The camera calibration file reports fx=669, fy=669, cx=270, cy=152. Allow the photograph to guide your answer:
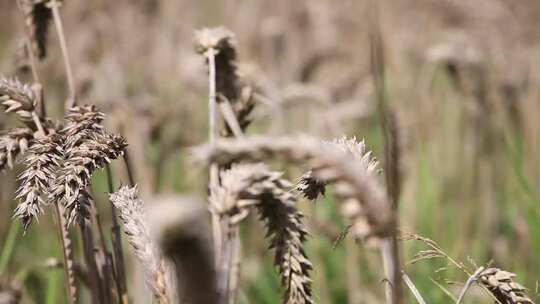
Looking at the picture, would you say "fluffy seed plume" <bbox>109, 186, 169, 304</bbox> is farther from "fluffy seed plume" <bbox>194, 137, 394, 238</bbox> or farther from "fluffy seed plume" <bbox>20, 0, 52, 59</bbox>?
"fluffy seed plume" <bbox>20, 0, 52, 59</bbox>

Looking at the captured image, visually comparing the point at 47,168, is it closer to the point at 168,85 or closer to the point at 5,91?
the point at 5,91

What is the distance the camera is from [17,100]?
97cm

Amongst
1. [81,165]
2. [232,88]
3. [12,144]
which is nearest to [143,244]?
[81,165]

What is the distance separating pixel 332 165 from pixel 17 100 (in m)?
0.62

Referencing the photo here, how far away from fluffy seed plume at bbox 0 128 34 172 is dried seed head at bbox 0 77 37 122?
3 centimetres

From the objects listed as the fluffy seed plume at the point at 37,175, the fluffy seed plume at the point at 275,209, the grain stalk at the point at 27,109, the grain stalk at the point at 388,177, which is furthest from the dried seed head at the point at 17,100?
the grain stalk at the point at 388,177

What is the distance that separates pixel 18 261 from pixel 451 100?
7.01 ft

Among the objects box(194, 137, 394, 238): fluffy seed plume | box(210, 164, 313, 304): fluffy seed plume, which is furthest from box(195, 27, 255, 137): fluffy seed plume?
box(194, 137, 394, 238): fluffy seed plume

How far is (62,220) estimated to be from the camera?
0.99 meters

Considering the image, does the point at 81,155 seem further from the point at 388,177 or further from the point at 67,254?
the point at 388,177

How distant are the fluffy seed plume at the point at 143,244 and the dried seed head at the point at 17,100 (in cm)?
27

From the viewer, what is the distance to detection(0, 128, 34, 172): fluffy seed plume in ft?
2.94

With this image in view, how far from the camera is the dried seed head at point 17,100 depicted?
97cm

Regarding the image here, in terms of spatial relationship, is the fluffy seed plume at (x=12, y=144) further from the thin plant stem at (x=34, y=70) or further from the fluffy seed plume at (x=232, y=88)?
the fluffy seed plume at (x=232, y=88)
